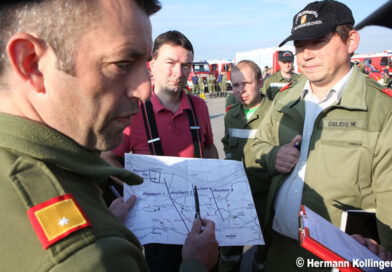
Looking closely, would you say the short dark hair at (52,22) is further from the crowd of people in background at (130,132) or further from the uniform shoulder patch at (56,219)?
the uniform shoulder patch at (56,219)

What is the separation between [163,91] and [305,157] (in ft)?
4.40

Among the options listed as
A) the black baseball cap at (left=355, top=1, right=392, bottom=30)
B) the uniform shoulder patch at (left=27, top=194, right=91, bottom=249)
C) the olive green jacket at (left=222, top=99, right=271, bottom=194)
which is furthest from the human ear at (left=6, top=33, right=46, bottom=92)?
the olive green jacket at (left=222, top=99, right=271, bottom=194)

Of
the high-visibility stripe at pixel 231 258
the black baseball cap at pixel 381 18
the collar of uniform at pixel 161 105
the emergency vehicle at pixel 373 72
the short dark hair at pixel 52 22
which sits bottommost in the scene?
the emergency vehicle at pixel 373 72

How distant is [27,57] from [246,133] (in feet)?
9.35

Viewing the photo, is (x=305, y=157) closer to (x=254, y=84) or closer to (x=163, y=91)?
(x=163, y=91)

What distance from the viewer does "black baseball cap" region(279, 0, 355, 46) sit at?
183 centimetres

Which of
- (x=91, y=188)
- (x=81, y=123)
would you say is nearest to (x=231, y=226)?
(x=91, y=188)

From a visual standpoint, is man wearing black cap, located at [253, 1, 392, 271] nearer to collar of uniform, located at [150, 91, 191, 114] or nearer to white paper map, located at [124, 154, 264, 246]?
white paper map, located at [124, 154, 264, 246]

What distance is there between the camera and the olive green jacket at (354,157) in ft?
5.08

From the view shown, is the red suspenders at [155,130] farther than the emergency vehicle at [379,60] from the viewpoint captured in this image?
No

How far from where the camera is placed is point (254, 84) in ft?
11.2

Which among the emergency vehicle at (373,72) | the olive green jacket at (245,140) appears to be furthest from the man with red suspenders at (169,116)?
the emergency vehicle at (373,72)

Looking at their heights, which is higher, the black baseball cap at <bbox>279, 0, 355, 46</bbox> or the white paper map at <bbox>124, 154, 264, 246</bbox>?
the black baseball cap at <bbox>279, 0, 355, 46</bbox>

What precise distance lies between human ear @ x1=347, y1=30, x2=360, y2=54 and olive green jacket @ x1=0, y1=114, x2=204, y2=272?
197 centimetres
